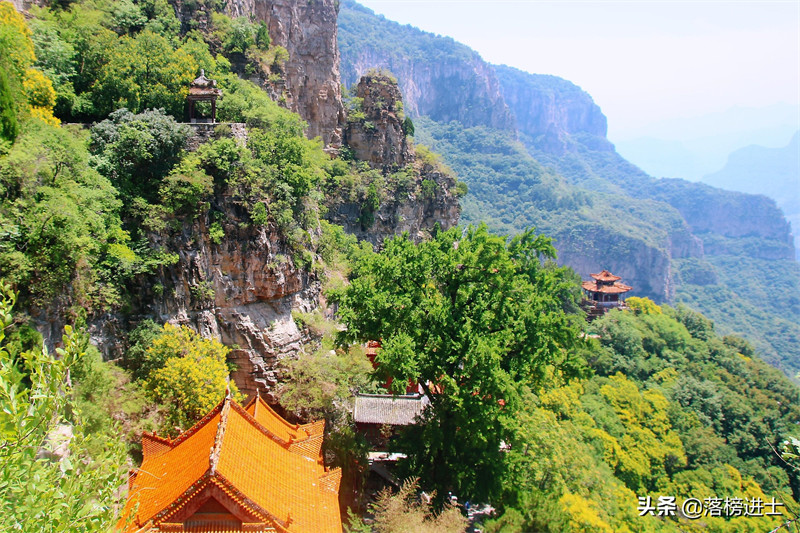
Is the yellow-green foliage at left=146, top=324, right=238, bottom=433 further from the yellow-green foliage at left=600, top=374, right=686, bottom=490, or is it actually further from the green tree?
the yellow-green foliage at left=600, top=374, right=686, bottom=490

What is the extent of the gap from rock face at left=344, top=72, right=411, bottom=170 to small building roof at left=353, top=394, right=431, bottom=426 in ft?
81.0

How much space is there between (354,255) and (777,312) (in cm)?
12257

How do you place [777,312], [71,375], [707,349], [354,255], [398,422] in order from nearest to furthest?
[71,375] < [398,422] < [354,255] < [707,349] < [777,312]

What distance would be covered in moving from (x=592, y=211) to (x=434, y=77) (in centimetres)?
5500

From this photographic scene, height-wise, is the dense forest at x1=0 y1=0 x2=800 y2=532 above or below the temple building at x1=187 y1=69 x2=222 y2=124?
below

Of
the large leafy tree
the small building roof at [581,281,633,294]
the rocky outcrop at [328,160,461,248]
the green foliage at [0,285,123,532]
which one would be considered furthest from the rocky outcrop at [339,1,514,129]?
the green foliage at [0,285,123,532]

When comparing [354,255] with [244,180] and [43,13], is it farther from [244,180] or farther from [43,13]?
[43,13]

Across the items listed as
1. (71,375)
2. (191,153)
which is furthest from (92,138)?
(71,375)

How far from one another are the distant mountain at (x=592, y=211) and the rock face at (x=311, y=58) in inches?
2495

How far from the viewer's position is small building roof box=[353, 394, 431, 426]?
24.4 m

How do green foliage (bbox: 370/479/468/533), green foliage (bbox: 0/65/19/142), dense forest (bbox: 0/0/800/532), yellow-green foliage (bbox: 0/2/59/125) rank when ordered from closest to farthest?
green foliage (bbox: 370/479/468/533) < dense forest (bbox: 0/0/800/532) < green foliage (bbox: 0/65/19/142) < yellow-green foliage (bbox: 0/2/59/125)

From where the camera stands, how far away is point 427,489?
61.5ft

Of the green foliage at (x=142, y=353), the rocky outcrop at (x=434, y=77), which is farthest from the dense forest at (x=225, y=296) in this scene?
the rocky outcrop at (x=434, y=77)

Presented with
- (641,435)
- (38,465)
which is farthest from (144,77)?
(641,435)
